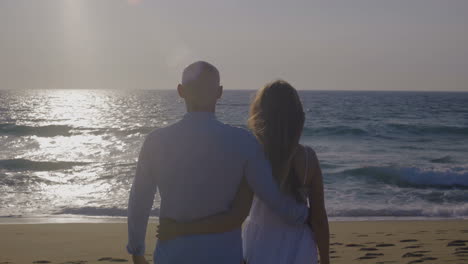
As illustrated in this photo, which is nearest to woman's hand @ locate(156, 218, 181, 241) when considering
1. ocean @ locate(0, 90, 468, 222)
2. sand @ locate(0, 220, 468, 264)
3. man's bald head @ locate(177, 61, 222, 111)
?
man's bald head @ locate(177, 61, 222, 111)

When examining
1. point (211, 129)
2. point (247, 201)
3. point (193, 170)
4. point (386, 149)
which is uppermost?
point (211, 129)

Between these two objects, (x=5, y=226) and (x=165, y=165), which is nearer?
(x=165, y=165)

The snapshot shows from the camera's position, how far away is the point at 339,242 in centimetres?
702

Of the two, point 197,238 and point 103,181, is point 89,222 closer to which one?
point 103,181

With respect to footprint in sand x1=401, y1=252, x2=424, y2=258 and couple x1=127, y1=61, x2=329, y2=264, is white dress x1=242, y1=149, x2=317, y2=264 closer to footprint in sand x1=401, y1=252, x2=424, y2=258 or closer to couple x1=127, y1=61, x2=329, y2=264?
couple x1=127, y1=61, x2=329, y2=264

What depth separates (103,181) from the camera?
13.8 metres

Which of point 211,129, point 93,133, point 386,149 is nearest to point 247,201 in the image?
point 211,129

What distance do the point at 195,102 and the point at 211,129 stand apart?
14 cm

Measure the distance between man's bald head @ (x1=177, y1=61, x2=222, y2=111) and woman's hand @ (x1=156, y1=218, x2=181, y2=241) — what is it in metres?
0.49

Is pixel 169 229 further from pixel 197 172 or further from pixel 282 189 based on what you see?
pixel 282 189

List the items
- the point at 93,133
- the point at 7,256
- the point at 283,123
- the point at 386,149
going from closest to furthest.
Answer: the point at 283,123, the point at 7,256, the point at 386,149, the point at 93,133

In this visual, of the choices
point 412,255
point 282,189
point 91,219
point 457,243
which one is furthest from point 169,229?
point 91,219

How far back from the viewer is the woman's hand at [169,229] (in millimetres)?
2344

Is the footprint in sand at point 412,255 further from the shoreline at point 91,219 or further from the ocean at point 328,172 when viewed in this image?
the ocean at point 328,172
